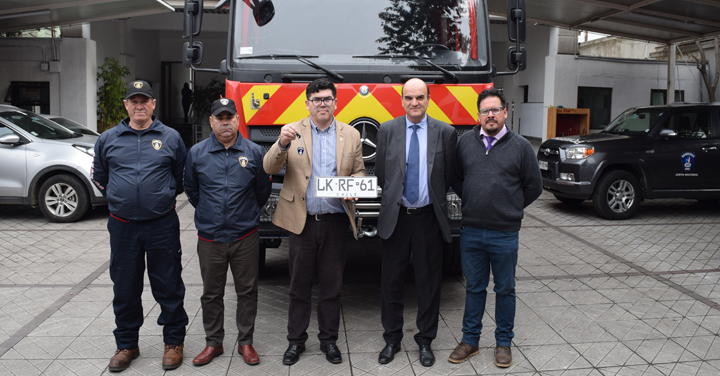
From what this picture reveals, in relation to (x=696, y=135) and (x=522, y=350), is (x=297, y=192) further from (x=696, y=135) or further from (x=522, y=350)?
(x=696, y=135)

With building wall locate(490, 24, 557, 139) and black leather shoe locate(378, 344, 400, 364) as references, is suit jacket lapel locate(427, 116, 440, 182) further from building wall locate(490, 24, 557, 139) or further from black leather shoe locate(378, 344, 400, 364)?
building wall locate(490, 24, 557, 139)

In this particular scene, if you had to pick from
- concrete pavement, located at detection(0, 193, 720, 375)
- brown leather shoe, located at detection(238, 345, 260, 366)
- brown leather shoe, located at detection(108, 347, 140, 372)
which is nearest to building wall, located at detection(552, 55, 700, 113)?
concrete pavement, located at detection(0, 193, 720, 375)

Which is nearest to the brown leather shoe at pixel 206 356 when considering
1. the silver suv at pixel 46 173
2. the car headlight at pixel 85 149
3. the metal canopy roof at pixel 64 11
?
the silver suv at pixel 46 173

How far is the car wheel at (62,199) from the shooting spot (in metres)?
8.91

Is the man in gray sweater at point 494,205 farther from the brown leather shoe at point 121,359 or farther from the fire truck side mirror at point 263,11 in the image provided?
the brown leather shoe at point 121,359

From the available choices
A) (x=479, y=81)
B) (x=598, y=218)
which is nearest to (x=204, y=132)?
(x=598, y=218)

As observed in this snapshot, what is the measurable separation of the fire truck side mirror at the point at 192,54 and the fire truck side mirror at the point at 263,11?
0.61 metres

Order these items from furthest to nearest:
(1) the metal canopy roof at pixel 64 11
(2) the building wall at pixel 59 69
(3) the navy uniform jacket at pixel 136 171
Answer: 1. (2) the building wall at pixel 59 69
2. (1) the metal canopy roof at pixel 64 11
3. (3) the navy uniform jacket at pixel 136 171

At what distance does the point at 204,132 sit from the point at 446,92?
52.1ft

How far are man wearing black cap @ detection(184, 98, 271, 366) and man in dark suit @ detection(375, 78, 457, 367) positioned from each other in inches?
36.6

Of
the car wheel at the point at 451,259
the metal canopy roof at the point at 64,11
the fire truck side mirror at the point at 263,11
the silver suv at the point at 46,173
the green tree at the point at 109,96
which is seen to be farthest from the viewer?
the green tree at the point at 109,96

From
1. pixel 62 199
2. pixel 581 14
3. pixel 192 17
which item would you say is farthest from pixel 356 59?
pixel 581 14

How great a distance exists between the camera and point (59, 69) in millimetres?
13742

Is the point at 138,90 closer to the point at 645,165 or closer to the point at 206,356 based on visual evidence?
the point at 206,356
